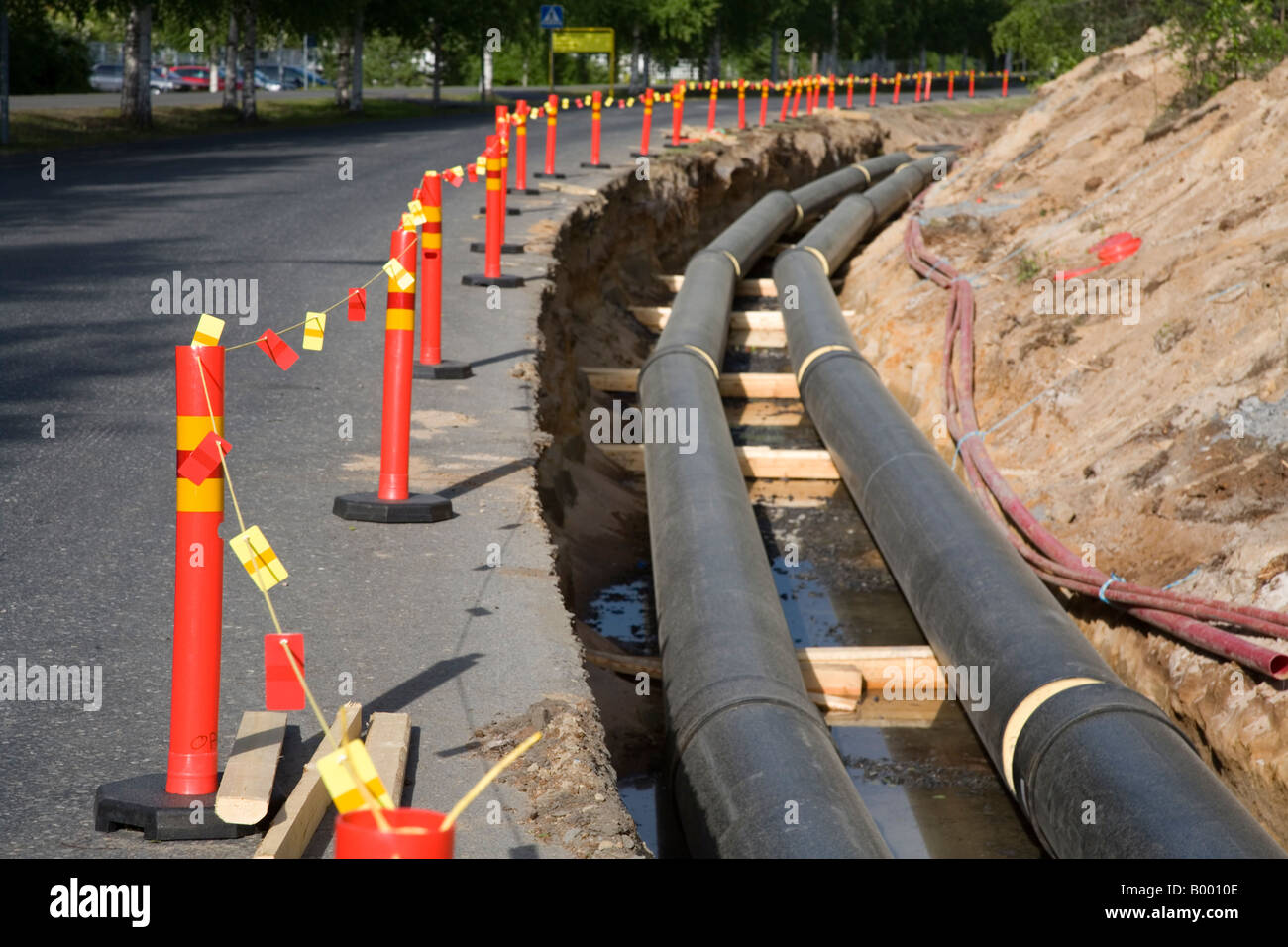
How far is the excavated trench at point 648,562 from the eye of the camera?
6922mm

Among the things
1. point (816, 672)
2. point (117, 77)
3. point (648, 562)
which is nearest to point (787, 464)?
point (648, 562)

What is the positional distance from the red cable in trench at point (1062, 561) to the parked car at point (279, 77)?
179ft

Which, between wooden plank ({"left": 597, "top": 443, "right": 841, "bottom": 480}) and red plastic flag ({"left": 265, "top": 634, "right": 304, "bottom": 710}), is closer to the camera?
red plastic flag ({"left": 265, "top": 634, "right": 304, "bottom": 710})

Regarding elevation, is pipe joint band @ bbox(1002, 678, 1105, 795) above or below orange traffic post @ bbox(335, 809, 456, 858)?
below

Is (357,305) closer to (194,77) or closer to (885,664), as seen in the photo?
(885,664)

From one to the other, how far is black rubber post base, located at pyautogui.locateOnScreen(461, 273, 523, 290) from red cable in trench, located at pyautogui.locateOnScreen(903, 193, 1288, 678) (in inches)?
147

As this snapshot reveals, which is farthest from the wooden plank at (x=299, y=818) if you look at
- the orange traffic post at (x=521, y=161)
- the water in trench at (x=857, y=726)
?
the orange traffic post at (x=521, y=161)

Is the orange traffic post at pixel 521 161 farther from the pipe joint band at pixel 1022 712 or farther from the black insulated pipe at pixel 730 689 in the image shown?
the pipe joint band at pixel 1022 712

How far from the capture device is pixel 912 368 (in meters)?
13.1

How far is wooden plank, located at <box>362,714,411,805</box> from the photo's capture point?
4.15 meters

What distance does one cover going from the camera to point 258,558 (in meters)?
3.70

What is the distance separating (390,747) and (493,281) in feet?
27.4

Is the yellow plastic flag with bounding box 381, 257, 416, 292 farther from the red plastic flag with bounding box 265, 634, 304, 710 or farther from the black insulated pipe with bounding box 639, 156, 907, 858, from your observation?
the red plastic flag with bounding box 265, 634, 304, 710
